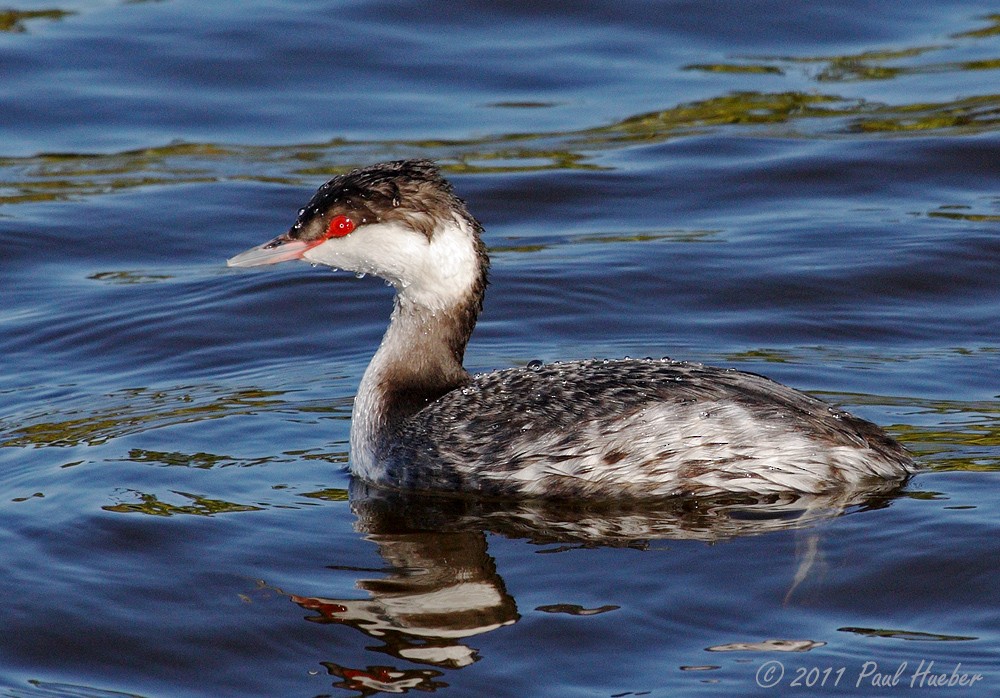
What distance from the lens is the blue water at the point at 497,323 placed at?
588 centimetres

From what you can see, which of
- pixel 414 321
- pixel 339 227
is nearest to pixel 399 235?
pixel 339 227

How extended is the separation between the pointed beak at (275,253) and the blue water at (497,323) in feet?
2.88

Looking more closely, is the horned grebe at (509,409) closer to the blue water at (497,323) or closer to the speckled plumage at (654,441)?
the speckled plumage at (654,441)

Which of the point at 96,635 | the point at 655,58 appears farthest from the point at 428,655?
the point at 655,58

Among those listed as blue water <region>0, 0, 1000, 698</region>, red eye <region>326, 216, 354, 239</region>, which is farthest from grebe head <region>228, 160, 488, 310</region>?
blue water <region>0, 0, 1000, 698</region>

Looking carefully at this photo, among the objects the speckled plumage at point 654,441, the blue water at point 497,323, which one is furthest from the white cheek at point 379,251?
the blue water at point 497,323

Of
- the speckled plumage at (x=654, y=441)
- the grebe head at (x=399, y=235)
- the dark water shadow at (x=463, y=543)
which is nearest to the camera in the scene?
the dark water shadow at (x=463, y=543)

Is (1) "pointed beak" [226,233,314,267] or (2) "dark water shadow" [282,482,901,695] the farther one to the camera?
(1) "pointed beak" [226,233,314,267]

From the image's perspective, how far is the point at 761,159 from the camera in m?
13.1

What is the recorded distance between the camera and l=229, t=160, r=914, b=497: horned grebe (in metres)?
6.88

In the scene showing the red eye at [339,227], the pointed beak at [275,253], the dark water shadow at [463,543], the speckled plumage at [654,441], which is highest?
the red eye at [339,227]

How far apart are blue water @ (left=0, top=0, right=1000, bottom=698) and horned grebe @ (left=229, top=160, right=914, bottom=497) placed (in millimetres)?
140

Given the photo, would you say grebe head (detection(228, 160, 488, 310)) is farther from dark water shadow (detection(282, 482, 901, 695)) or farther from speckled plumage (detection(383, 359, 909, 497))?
dark water shadow (detection(282, 482, 901, 695))

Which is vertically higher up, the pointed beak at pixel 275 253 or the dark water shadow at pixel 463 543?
the pointed beak at pixel 275 253
